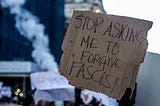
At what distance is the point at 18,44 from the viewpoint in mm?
31594

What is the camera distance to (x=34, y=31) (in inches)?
1238

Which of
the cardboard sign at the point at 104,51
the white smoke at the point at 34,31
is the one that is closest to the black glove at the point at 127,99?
the cardboard sign at the point at 104,51

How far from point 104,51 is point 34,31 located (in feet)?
96.5

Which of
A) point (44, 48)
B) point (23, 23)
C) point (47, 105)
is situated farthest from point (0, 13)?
point (47, 105)

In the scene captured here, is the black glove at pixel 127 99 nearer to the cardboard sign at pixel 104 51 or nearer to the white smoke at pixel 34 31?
the cardboard sign at pixel 104 51

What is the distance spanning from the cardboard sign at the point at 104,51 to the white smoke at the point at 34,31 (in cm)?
2872

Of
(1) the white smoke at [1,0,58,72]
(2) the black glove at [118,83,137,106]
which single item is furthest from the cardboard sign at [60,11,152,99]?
(1) the white smoke at [1,0,58,72]

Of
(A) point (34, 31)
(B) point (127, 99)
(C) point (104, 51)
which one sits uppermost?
(C) point (104, 51)

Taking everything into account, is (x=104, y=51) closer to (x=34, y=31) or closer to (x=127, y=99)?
(x=127, y=99)

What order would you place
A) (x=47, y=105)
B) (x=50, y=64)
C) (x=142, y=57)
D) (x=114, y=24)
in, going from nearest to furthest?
(x=142, y=57) < (x=114, y=24) < (x=47, y=105) < (x=50, y=64)

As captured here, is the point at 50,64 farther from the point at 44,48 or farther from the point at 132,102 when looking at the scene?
the point at 132,102

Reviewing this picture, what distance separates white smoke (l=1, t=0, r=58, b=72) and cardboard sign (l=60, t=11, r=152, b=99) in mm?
28723

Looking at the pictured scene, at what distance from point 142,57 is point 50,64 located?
95.6 feet

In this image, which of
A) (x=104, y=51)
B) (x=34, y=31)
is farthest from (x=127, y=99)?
(x=34, y=31)
